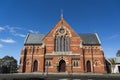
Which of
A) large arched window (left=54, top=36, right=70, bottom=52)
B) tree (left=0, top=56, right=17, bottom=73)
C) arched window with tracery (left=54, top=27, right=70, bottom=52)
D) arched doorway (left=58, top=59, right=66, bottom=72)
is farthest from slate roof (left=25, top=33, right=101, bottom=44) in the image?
tree (left=0, top=56, right=17, bottom=73)

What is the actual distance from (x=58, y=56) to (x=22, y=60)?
11637mm

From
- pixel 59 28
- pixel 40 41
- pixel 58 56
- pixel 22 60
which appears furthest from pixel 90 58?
pixel 22 60

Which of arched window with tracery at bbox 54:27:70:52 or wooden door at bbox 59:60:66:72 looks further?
arched window with tracery at bbox 54:27:70:52

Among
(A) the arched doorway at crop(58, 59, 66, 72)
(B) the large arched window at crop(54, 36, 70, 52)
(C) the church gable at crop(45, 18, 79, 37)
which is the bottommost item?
(A) the arched doorway at crop(58, 59, 66, 72)

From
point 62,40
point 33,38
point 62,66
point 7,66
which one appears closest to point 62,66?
point 62,66

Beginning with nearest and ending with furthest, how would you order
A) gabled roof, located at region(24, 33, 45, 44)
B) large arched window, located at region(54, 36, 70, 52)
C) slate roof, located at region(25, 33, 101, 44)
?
1. large arched window, located at region(54, 36, 70, 52)
2. gabled roof, located at region(24, 33, 45, 44)
3. slate roof, located at region(25, 33, 101, 44)

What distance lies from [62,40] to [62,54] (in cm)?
492

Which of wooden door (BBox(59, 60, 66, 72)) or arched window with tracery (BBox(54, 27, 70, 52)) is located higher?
arched window with tracery (BBox(54, 27, 70, 52))

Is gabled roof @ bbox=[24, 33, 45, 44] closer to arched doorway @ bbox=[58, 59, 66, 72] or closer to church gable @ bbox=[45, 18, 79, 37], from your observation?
church gable @ bbox=[45, 18, 79, 37]

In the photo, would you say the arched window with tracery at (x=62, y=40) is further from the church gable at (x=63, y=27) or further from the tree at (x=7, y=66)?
the tree at (x=7, y=66)

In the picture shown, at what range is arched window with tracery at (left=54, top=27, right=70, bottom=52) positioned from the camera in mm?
48812

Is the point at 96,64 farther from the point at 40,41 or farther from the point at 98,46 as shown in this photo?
the point at 40,41

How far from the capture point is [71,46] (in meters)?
48.8

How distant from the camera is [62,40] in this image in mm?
49469
